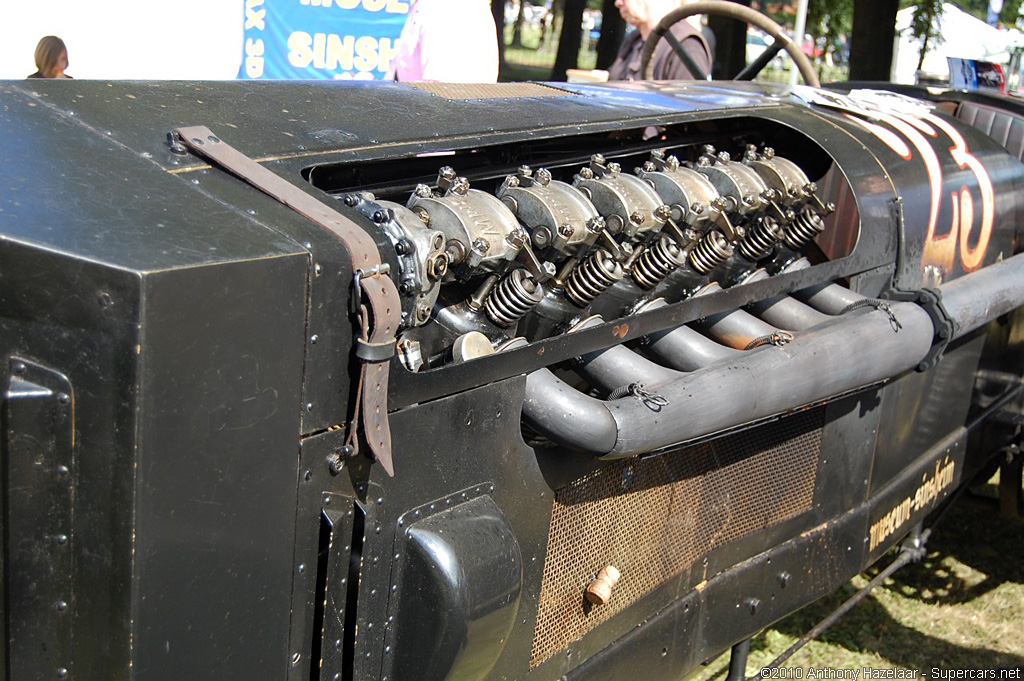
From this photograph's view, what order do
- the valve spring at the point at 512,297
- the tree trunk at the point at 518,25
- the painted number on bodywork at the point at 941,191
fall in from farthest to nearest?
the tree trunk at the point at 518,25, the painted number on bodywork at the point at 941,191, the valve spring at the point at 512,297

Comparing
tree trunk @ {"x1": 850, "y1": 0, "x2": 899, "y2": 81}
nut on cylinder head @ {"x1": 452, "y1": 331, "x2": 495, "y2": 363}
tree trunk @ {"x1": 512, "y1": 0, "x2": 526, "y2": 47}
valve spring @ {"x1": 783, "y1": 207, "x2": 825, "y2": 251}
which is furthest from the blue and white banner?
tree trunk @ {"x1": 512, "y1": 0, "x2": 526, "y2": 47}

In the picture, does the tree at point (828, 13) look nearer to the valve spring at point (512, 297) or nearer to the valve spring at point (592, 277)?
the valve spring at point (592, 277)

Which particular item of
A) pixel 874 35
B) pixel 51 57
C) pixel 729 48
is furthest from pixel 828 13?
pixel 51 57

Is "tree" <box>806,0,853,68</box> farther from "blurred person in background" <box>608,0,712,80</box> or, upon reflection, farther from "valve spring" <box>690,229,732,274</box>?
"valve spring" <box>690,229,732,274</box>

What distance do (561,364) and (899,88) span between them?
260 cm

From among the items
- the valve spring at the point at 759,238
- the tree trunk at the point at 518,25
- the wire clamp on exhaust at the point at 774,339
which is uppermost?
the tree trunk at the point at 518,25

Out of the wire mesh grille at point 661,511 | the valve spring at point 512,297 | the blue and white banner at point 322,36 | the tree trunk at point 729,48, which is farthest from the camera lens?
the tree trunk at point 729,48

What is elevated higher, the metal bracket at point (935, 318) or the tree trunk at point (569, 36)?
the tree trunk at point (569, 36)

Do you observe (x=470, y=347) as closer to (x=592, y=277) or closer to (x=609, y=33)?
(x=592, y=277)

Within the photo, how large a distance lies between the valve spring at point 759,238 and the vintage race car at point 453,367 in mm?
11

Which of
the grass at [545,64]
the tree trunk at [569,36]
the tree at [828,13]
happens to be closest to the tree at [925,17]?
the tree at [828,13]

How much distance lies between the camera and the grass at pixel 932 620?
352 centimetres

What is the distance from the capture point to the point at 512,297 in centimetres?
189

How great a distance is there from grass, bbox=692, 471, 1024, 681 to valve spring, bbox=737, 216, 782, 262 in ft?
4.81
